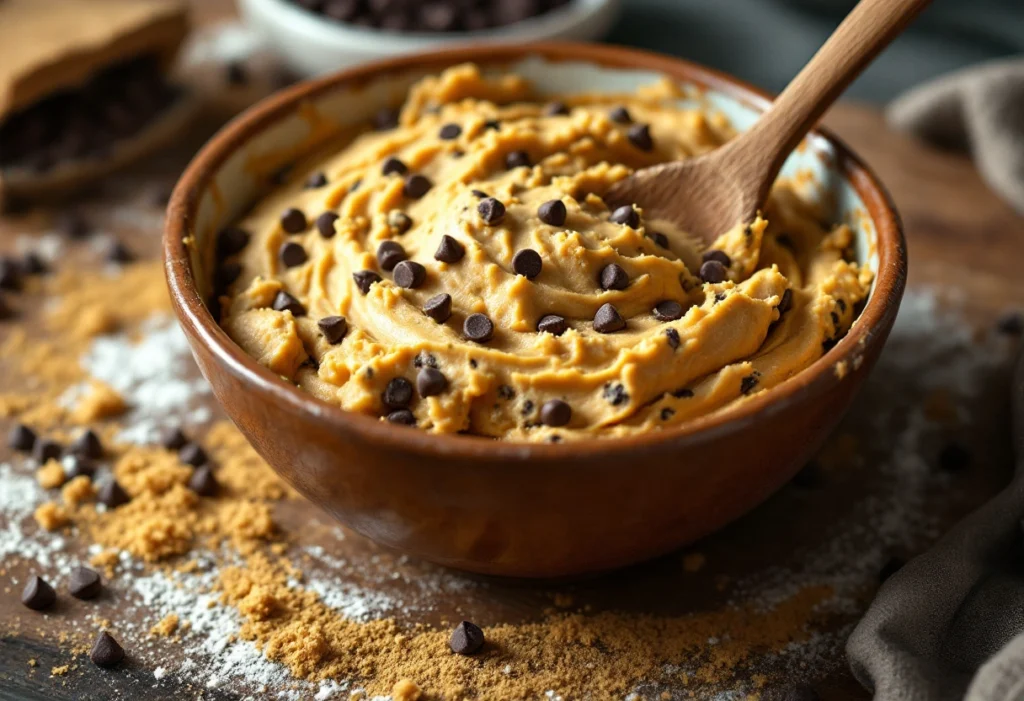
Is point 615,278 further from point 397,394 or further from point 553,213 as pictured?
point 397,394

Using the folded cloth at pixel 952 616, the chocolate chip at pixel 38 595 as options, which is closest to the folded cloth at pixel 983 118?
the folded cloth at pixel 952 616

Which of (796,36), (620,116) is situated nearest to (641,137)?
(620,116)

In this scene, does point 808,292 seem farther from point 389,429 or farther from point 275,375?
point 275,375

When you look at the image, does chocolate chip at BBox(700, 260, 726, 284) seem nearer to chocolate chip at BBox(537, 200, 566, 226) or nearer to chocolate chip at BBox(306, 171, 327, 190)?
chocolate chip at BBox(537, 200, 566, 226)

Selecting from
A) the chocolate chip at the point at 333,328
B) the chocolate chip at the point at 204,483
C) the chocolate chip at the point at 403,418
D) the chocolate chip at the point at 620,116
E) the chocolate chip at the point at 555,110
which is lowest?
the chocolate chip at the point at 204,483

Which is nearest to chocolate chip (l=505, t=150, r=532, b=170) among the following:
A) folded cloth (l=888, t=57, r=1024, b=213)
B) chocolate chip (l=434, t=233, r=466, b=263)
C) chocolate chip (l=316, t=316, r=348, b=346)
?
chocolate chip (l=434, t=233, r=466, b=263)

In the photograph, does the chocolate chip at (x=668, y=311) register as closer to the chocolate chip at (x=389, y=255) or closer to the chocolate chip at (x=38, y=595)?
the chocolate chip at (x=389, y=255)

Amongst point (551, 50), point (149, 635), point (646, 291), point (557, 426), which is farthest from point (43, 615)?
point (551, 50)
